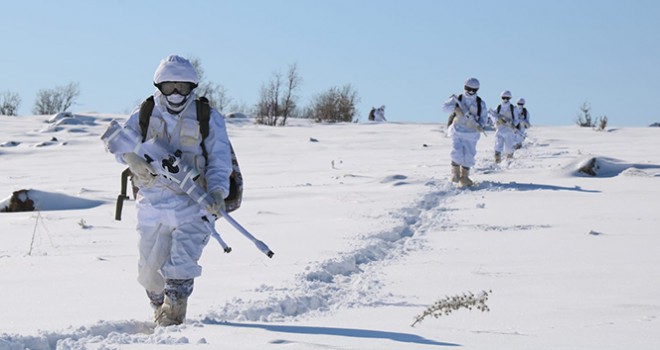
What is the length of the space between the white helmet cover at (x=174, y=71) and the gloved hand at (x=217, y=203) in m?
0.61

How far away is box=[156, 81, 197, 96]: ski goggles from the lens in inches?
200

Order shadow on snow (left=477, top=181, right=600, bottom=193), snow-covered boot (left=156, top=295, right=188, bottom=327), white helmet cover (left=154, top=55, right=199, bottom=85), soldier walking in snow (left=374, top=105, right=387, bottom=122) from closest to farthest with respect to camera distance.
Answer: snow-covered boot (left=156, top=295, right=188, bottom=327)
white helmet cover (left=154, top=55, right=199, bottom=85)
shadow on snow (left=477, top=181, right=600, bottom=193)
soldier walking in snow (left=374, top=105, right=387, bottom=122)

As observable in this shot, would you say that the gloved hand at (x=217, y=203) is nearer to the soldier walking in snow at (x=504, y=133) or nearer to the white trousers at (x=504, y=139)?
the soldier walking in snow at (x=504, y=133)

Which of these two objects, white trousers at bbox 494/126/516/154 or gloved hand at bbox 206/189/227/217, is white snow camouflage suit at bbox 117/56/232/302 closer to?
gloved hand at bbox 206/189/227/217

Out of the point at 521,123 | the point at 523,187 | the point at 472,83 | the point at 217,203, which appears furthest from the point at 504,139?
the point at 217,203

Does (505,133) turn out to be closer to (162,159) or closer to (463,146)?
(463,146)

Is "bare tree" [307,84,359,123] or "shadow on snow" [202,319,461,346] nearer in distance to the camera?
"shadow on snow" [202,319,461,346]

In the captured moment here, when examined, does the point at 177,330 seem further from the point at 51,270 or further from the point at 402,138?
the point at 402,138

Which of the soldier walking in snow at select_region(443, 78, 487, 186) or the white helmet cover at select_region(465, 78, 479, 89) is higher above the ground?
the white helmet cover at select_region(465, 78, 479, 89)

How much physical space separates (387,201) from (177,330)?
687 centimetres

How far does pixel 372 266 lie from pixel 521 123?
15.3 m

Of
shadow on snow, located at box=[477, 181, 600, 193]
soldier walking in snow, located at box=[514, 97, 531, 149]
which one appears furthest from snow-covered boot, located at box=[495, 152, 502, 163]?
shadow on snow, located at box=[477, 181, 600, 193]

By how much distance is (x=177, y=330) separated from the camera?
14.3 ft

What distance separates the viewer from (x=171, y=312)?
489cm
